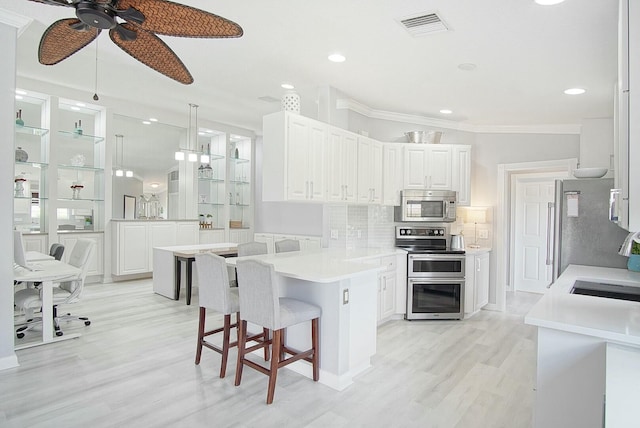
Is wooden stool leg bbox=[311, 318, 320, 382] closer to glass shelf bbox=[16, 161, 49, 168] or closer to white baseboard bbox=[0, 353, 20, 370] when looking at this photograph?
white baseboard bbox=[0, 353, 20, 370]

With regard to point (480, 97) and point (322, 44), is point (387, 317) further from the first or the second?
point (322, 44)

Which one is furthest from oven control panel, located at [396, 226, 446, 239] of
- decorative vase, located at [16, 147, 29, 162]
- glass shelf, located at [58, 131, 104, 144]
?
decorative vase, located at [16, 147, 29, 162]

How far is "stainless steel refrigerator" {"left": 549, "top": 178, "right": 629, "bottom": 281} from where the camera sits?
3.43 meters

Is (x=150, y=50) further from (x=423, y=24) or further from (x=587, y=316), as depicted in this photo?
(x=587, y=316)

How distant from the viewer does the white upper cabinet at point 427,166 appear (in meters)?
4.96

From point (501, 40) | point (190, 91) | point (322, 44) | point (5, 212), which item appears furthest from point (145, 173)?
point (501, 40)

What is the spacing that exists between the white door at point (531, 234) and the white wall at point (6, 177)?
684cm

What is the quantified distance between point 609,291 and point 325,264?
205cm

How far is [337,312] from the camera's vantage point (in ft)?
9.23

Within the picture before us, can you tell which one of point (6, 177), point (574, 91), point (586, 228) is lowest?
point (586, 228)

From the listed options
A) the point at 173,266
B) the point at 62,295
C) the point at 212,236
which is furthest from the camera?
the point at 212,236

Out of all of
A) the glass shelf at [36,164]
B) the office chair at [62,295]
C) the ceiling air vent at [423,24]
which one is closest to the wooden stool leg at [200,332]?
the office chair at [62,295]

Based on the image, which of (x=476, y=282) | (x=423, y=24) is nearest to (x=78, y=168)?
(x=423, y=24)

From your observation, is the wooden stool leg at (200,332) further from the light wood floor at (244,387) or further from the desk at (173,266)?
the desk at (173,266)
